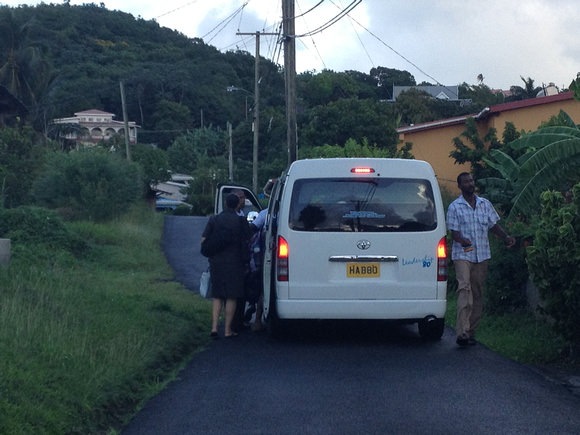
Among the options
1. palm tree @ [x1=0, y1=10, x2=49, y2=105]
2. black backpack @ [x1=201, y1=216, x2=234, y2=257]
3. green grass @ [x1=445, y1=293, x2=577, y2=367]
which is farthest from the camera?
palm tree @ [x1=0, y1=10, x2=49, y2=105]

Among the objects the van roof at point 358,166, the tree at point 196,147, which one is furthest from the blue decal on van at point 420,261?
the tree at point 196,147

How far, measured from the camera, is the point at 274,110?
61.3 metres

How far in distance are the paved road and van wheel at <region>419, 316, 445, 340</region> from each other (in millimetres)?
140

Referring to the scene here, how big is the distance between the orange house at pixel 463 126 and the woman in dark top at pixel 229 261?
16160 mm

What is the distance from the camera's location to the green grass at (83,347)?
6.72m

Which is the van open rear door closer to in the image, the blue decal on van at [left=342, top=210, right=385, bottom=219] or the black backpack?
the black backpack

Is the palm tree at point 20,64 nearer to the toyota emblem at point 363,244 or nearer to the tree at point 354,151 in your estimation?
the tree at point 354,151

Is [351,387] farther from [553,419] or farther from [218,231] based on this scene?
[218,231]

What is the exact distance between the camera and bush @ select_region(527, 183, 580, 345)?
361 inches

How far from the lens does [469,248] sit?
34.2 ft

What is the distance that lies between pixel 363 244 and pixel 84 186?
22967 millimetres

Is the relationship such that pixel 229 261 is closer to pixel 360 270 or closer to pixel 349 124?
pixel 360 270

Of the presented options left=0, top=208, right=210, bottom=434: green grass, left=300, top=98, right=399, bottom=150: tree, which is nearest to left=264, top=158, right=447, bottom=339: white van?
left=0, top=208, right=210, bottom=434: green grass

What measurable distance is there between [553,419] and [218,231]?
17.9ft
